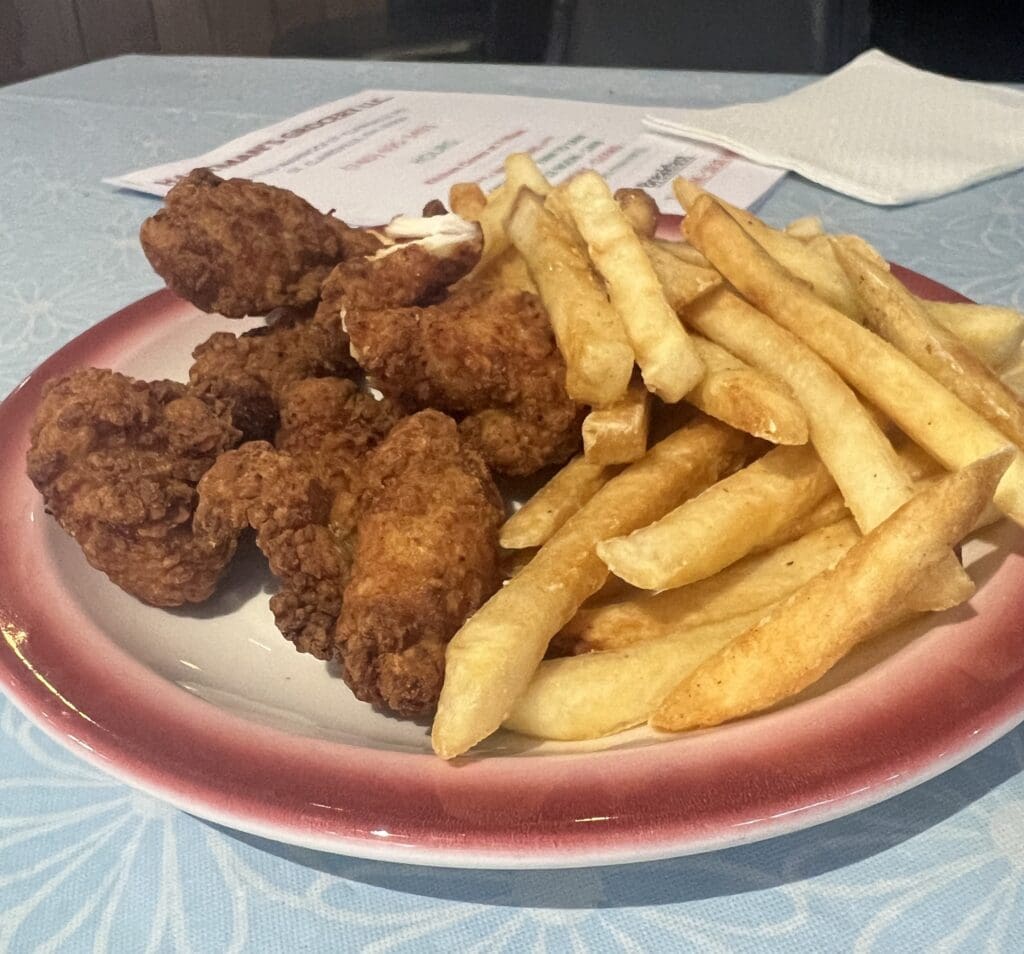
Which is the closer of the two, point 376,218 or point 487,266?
point 487,266

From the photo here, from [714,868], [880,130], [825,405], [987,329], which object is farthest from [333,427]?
[880,130]

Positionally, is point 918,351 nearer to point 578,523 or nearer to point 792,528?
point 792,528

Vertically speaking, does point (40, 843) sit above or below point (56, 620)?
below

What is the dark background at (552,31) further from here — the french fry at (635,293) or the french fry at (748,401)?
the french fry at (748,401)

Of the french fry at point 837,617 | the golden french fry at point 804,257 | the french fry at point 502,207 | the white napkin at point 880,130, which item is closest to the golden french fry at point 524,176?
the french fry at point 502,207

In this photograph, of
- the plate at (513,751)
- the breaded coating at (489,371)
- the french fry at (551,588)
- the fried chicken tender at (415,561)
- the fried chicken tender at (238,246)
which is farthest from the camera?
the fried chicken tender at (238,246)

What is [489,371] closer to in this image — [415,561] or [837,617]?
[415,561]

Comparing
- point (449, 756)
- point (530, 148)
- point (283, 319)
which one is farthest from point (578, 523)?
point (530, 148)
